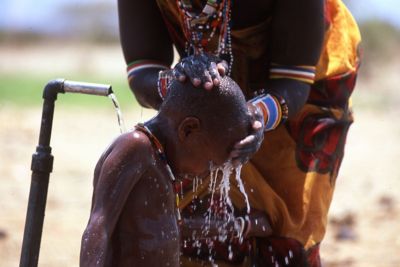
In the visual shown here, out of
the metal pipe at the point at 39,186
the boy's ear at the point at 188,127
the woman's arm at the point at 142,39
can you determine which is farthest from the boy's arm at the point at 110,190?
the woman's arm at the point at 142,39

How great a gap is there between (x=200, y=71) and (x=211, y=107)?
0.11 m

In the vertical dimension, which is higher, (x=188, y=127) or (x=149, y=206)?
(x=188, y=127)

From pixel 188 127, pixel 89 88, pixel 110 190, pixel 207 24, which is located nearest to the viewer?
pixel 110 190

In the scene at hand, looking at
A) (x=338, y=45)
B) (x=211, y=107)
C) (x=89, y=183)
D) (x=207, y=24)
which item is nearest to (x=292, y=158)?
(x=338, y=45)

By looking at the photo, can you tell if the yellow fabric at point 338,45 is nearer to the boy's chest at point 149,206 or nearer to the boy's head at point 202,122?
the boy's head at point 202,122

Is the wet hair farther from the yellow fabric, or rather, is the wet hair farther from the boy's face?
the yellow fabric

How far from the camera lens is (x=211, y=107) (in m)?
2.84

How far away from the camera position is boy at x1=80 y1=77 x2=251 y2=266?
276 cm

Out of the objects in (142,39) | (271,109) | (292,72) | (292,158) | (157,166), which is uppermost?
(142,39)

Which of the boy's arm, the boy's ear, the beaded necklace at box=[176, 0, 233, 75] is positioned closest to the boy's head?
the boy's ear

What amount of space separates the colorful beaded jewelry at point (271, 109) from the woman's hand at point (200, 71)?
319 mm

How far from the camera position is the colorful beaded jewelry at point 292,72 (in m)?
3.47

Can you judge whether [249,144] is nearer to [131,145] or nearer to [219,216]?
[131,145]

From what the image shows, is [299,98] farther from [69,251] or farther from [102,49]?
[102,49]
